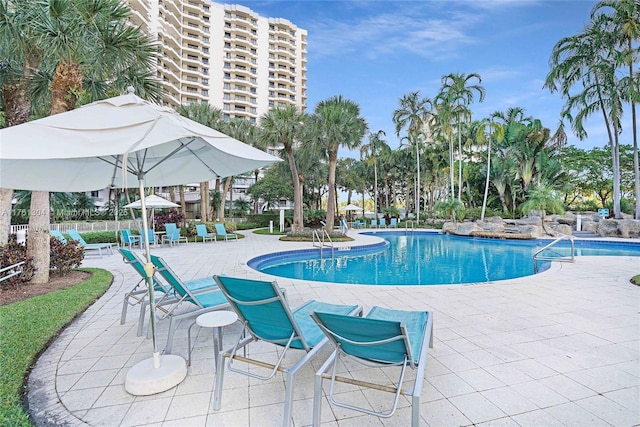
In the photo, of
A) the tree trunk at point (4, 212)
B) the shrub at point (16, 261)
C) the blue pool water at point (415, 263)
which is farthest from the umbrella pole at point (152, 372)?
the blue pool water at point (415, 263)

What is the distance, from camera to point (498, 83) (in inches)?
873

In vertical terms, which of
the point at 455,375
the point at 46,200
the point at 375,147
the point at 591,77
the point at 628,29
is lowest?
the point at 455,375

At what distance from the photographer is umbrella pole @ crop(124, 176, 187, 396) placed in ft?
7.95

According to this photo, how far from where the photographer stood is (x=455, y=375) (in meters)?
2.66

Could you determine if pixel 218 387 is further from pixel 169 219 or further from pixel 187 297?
pixel 169 219

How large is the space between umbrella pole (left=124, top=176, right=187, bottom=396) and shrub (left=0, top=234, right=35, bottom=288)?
4.72 m

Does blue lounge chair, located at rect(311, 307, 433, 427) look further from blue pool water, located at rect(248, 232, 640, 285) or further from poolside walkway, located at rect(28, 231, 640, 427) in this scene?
blue pool water, located at rect(248, 232, 640, 285)

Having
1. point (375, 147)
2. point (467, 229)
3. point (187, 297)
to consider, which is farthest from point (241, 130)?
point (187, 297)

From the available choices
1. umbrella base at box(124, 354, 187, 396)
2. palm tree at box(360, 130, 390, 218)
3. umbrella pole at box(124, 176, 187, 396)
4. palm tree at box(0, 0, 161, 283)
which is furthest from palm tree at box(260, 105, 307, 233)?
palm tree at box(360, 130, 390, 218)

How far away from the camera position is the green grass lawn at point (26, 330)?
229 centimetres

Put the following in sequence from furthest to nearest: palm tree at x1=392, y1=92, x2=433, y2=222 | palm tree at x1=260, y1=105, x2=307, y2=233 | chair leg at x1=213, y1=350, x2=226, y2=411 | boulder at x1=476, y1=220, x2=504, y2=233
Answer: palm tree at x1=392, y1=92, x2=433, y2=222 → boulder at x1=476, y1=220, x2=504, y2=233 → palm tree at x1=260, y1=105, x2=307, y2=233 → chair leg at x1=213, y1=350, x2=226, y2=411

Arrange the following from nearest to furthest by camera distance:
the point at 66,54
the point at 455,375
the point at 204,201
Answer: the point at 455,375, the point at 66,54, the point at 204,201

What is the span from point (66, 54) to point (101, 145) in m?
4.73

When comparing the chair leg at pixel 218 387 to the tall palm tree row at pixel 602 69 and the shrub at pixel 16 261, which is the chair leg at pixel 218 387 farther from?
the tall palm tree row at pixel 602 69
